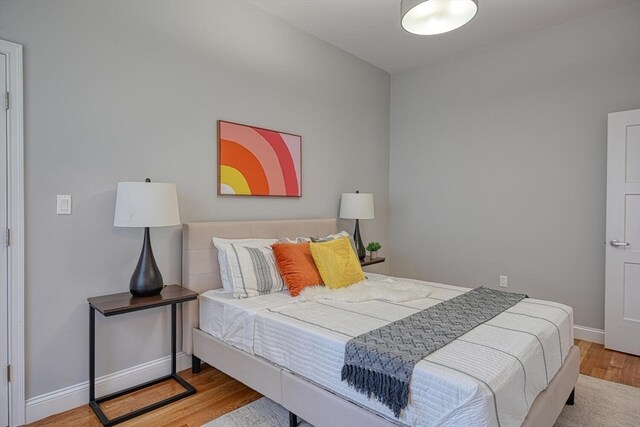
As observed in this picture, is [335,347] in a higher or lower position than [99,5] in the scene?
lower

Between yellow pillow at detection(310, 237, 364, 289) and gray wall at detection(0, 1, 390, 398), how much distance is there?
29.8 inches

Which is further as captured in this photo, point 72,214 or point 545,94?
point 545,94

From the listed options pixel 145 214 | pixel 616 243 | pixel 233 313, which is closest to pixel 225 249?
pixel 233 313

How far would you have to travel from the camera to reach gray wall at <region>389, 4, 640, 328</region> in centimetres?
336

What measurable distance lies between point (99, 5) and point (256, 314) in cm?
222

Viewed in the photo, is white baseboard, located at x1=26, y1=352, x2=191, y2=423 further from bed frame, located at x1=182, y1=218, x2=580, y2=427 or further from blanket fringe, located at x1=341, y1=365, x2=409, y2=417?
blanket fringe, located at x1=341, y1=365, x2=409, y2=417

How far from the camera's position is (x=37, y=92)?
208 centimetres

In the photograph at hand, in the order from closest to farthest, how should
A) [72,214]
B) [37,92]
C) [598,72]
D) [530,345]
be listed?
[530,345] < [37,92] < [72,214] < [598,72]

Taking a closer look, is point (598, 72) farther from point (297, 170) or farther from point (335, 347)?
point (335, 347)

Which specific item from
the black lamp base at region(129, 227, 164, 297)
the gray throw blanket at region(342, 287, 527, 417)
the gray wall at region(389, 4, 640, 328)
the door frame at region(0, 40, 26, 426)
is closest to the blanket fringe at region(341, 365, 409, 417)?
the gray throw blanket at region(342, 287, 527, 417)

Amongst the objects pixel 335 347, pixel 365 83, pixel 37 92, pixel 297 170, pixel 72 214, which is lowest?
pixel 335 347

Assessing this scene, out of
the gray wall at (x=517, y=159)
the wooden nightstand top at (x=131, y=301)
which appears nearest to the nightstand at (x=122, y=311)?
the wooden nightstand top at (x=131, y=301)

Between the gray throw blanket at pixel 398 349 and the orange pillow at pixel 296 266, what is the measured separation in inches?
34.5

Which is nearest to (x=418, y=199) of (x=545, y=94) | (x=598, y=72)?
(x=545, y=94)
